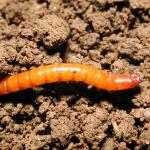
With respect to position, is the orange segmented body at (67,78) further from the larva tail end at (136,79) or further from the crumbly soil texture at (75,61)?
the crumbly soil texture at (75,61)

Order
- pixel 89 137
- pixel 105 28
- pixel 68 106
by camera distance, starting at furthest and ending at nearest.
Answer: pixel 105 28
pixel 68 106
pixel 89 137

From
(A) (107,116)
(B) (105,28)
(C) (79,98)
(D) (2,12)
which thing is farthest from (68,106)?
(D) (2,12)

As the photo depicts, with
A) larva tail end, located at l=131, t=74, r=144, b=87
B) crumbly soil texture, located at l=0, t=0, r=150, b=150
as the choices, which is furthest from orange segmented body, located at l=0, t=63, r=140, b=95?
crumbly soil texture, located at l=0, t=0, r=150, b=150

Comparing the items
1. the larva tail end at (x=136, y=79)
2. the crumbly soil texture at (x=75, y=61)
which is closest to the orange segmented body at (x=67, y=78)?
the larva tail end at (x=136, y=79)

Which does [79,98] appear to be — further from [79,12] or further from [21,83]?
[79,12]

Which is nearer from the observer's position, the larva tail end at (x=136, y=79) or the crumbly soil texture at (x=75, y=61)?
the crumbly soil texture at (x=75, y=61)

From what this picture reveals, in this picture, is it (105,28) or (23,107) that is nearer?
(23,107)

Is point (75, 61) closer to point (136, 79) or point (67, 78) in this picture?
point (67, 78)
